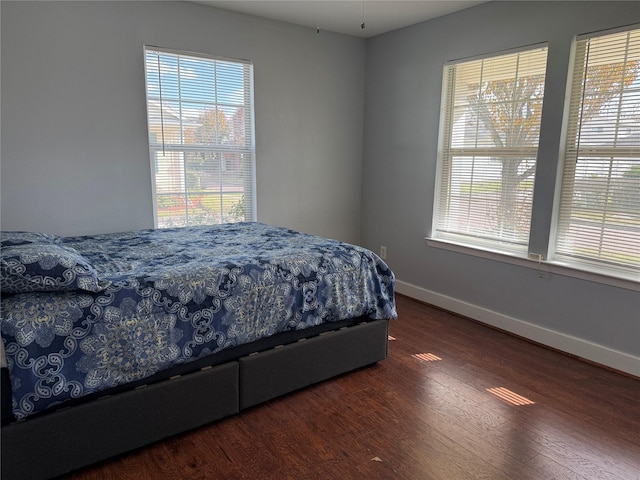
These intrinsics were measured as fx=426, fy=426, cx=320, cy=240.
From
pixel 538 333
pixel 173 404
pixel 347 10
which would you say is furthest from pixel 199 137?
pixel 538 333

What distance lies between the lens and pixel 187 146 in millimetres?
3479

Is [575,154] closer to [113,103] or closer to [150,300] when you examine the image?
[150,300]

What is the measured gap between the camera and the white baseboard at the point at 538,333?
8.71ft

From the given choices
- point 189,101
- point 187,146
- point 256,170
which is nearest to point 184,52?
point 189,101

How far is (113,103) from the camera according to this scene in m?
3.12

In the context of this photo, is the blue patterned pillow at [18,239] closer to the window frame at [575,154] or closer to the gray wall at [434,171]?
the gray wall at [434,171]

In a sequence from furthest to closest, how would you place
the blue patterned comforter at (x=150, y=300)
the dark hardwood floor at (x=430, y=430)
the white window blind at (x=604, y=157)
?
1. the white window blind at (x=604, y=157)
2. the dark hardwood floor at (x=430, y=430)
3. the blue patterned comforter at (x=150, y=300)

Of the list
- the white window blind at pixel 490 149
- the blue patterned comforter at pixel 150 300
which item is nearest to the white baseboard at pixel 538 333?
the white window blind at pixel 490 149

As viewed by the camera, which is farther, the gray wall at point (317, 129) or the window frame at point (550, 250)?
the gray wall at point (317, 129)

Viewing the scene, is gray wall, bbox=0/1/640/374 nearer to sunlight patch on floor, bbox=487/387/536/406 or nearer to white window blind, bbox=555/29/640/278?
white window blind, bbox=555/29/640/278

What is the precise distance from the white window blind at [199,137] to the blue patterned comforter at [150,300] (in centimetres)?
85

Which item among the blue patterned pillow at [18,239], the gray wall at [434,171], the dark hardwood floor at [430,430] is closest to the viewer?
the dark hardwood floor at [430,430]

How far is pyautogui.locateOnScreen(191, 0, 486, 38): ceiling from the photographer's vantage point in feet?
10.7

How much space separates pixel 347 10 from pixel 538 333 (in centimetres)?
289
